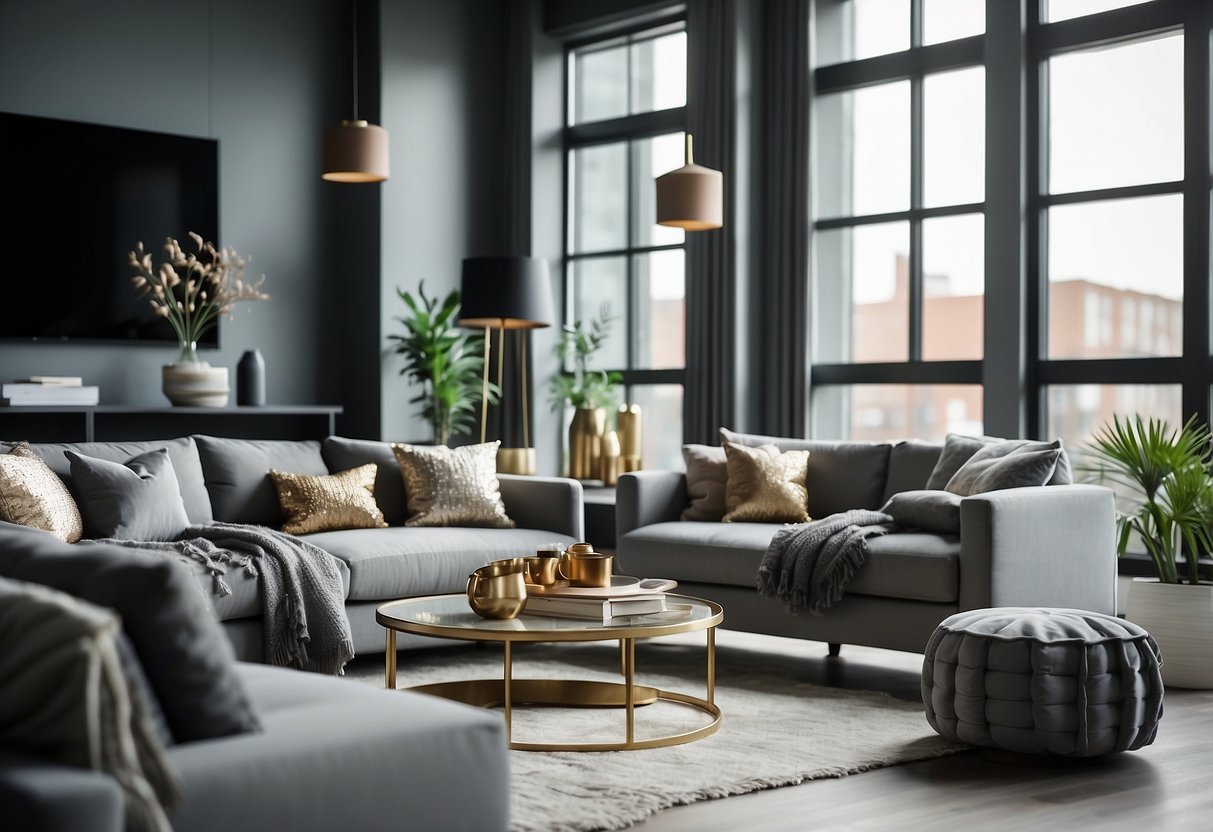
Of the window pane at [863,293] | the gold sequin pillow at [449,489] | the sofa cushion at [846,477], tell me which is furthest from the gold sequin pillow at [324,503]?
the window pane at [863,293]

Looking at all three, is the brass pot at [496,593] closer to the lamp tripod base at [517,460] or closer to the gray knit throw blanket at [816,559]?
the gray knit throw blanket at [816,559]

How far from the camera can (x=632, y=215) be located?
778cm

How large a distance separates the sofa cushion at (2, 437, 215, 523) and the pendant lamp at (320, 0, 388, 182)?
136cm

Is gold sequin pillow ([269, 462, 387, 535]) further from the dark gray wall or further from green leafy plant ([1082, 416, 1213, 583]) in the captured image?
green leafy plant ([1082, 416, 1213, 583])

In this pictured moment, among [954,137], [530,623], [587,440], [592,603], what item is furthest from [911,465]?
[587,440]

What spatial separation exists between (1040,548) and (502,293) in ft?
9.57

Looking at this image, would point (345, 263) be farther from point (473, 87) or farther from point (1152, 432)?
point (1152, 432)

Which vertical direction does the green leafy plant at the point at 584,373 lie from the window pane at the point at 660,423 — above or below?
above

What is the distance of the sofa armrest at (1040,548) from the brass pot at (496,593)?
5.08 ft

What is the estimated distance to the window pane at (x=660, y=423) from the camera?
753cm

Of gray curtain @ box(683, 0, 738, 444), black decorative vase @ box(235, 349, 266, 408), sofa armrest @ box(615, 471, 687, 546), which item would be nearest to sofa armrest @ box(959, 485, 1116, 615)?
sofa armrest @ box(615, 471, 687, 546)

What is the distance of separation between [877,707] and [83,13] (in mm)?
5023

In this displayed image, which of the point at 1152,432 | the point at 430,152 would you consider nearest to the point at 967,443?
the point at 1152,432

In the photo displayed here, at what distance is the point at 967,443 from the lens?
203 inches
